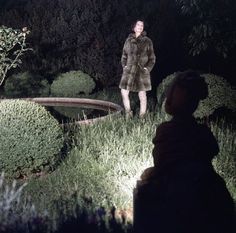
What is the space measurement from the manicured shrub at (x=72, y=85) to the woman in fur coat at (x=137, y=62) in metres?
3.52

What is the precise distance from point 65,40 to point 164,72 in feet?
10.1

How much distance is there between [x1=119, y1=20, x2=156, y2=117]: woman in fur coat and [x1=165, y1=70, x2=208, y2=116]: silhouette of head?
5.61 metres

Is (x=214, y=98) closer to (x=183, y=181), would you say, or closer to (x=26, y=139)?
(x=26, y=139)

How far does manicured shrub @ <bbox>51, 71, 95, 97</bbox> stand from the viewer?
42.2 feet

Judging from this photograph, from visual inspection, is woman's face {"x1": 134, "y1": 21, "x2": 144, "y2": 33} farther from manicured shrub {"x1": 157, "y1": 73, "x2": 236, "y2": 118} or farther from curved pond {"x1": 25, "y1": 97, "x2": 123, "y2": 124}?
curved pond {"x1": 25, "y1": 97, "x2": 123, "y2": 124}

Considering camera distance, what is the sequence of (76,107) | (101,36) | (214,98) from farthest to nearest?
1. (101,36)
2. (76,107)
3. (214,98)

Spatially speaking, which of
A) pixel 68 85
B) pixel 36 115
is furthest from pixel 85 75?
pixel 36 115

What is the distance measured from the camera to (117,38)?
1356 centimetres

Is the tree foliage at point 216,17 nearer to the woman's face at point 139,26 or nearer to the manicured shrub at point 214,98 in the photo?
the manicured shrub at point 214,98

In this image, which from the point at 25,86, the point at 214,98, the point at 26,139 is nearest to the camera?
the point at 26,139

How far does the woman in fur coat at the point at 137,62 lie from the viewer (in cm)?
914

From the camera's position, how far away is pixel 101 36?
13625mm

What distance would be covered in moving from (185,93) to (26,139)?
10.5 feet

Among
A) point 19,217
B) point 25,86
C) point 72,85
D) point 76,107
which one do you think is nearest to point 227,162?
point 19,217
